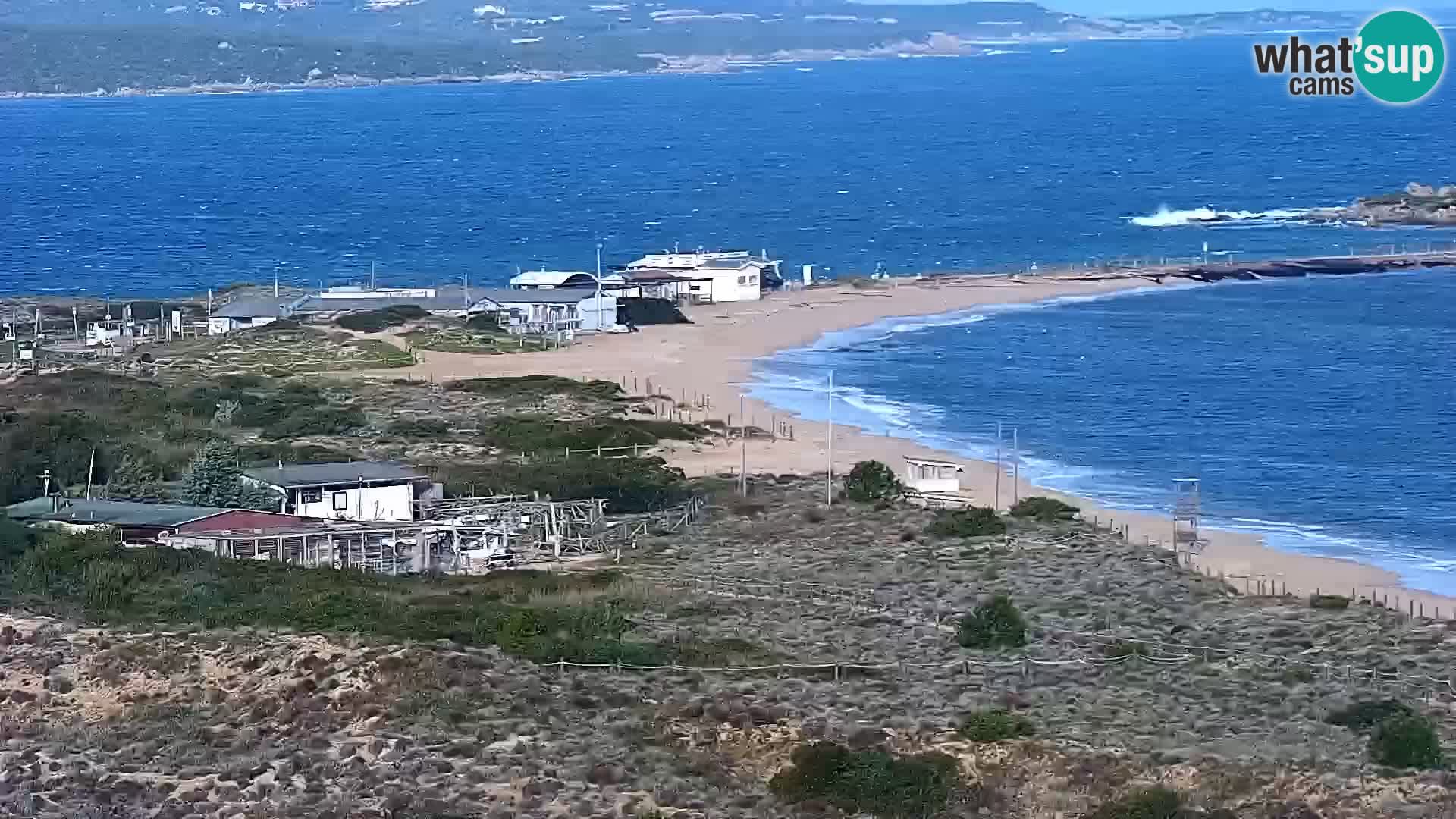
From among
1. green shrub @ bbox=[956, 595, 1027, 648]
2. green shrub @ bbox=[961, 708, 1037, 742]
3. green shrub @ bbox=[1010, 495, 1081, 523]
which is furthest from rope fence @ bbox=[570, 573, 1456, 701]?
green shrub @ bbox=[1010, 495, 1081, 523]

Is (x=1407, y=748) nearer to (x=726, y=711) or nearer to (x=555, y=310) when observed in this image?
(x=726, y=711)

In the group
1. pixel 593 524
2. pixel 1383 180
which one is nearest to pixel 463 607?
pixel 593 524

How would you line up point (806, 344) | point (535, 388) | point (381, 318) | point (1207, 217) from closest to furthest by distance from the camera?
point (535, 388)
point (806, 344)
point (381, 318)
point (1207, 217)

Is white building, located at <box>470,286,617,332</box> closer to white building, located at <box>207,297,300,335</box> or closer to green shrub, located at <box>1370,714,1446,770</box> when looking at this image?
white building, located at <box>207,297,300,335</box>

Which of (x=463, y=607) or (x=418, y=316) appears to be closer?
(x=463, y=607)

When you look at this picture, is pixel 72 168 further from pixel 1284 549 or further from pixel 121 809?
pixel 121 809

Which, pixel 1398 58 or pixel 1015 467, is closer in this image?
pixel 1015 467

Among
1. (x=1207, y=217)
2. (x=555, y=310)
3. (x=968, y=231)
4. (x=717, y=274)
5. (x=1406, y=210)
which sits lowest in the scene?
(x=555, y=310)

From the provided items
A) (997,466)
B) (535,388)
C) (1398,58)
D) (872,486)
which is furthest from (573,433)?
(1398,58)
